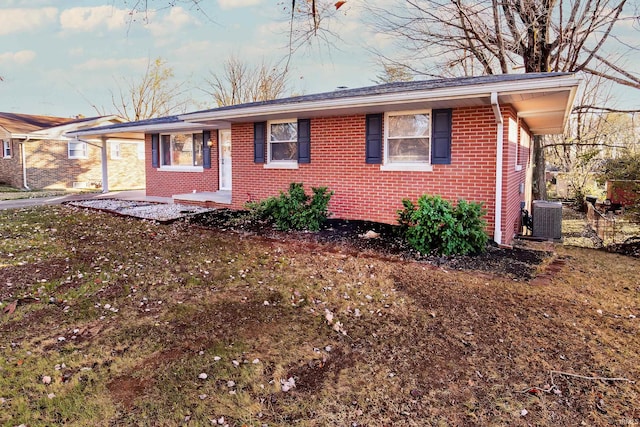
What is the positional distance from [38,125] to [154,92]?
468 inches

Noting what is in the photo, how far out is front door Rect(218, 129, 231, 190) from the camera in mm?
12961

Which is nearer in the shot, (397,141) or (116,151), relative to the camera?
(397,141)

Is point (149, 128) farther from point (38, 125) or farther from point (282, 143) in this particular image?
point (38, 125)

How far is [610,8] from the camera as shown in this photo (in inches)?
505

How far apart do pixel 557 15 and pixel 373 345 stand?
1440 centimetres

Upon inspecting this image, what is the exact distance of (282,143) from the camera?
10.3 m

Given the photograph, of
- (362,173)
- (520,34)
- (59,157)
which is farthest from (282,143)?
(59,157)

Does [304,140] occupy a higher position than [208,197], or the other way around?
[304,140]

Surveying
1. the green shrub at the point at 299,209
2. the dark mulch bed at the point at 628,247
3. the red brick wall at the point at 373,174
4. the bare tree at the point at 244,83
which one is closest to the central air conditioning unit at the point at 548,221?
the red brick wall at the point at 373,174

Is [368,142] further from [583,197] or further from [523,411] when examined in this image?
[583,197]

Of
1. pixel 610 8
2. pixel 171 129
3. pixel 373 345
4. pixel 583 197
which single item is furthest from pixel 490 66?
pixel 373 345

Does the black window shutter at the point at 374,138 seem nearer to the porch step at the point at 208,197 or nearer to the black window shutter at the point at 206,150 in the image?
the porch step at the point at 208,197

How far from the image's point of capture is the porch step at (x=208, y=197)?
11680 mm

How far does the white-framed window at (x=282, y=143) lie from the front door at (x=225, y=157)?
296 centimetres
